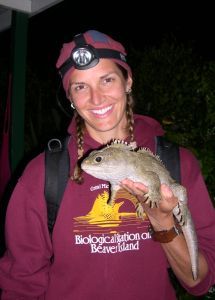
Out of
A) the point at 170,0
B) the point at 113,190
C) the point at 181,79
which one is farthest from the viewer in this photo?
the point at 170,0

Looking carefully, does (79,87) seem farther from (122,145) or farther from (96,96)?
(122,145)

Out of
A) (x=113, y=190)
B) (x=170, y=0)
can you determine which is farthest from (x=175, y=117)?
(x=170, y=0)

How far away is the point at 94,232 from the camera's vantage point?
2.56 meters

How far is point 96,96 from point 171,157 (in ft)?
2.26

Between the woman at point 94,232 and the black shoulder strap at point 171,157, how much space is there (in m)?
0.04

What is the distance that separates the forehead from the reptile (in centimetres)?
49

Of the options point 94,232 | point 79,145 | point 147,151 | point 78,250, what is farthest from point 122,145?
point 78,250

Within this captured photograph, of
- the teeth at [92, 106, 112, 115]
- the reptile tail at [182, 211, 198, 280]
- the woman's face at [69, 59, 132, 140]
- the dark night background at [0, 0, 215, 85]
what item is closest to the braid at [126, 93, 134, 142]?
the woman's face at [69, 59, 132, 140]

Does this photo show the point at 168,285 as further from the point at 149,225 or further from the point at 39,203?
the point at 39,203

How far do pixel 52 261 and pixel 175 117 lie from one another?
115 inches

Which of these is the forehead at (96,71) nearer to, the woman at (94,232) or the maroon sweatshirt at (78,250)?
the woman at (94,232)

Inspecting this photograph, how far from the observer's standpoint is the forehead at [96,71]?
8.51 ft

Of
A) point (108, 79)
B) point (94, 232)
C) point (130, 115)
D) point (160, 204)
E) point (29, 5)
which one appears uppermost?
point (29, 5)

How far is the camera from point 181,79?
19.4 ft
